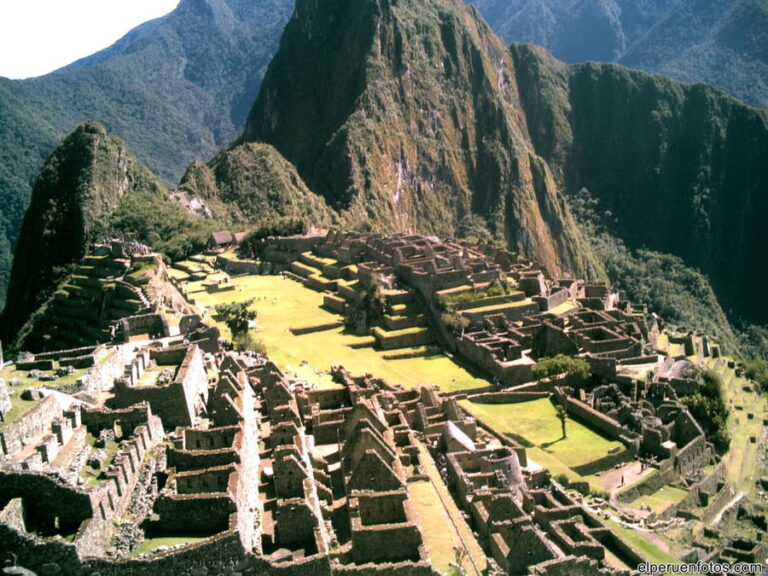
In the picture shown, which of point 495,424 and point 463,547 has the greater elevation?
point 463,547

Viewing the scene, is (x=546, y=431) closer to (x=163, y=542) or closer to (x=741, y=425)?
(x=741, y=425)

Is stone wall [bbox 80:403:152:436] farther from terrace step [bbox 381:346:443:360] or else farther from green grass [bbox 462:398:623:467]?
terrace step [bbox 381:346:443:360]

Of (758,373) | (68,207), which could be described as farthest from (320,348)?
(68,207)

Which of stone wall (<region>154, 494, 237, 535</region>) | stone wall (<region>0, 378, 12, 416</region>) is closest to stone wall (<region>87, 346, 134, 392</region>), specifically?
stone wall (<region>0, 378, 12, 416</region>)

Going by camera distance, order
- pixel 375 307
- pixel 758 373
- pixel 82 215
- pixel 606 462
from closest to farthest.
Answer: pixel 606 462
pixel 375 307
pixel 758 373
pixel 82 215

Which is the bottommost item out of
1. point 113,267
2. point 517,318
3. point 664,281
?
point 664,281

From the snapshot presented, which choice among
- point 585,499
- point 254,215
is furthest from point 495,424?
point 254,215

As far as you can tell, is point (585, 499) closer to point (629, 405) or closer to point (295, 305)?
point (629, 405)
